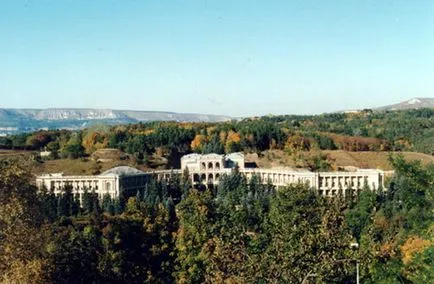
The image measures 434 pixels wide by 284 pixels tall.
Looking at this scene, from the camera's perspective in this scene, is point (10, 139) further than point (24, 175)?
Yes

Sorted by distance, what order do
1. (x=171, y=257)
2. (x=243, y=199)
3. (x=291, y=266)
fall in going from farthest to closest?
(x=243, y=199)
(x=171, y=257)
(x=291, y=266)

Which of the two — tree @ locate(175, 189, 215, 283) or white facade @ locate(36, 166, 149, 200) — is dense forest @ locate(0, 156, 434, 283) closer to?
tree @ locate(175, 189, 215, 283)

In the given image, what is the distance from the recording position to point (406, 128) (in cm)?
10181

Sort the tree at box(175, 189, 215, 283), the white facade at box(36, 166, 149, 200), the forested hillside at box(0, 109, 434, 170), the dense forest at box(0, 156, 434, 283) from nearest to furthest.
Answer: the dense forest at box(0, 156, 434, 283), the tree at box(175, 189, 215, 283), the white facade at box(36, 166, 149, 200), the forested hillside at box(0, 109, 434, 170)

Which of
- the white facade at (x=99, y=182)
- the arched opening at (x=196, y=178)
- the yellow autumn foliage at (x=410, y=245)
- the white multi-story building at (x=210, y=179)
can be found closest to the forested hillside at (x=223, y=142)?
the white multi-story building at (x=210, y=179)

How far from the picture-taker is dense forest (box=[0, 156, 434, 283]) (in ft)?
46.0

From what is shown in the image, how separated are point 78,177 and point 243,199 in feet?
70.4

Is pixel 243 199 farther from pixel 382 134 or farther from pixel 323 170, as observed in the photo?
pixel 382 134

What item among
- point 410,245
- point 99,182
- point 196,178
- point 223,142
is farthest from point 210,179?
point 410,245

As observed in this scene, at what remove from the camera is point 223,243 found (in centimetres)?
1495

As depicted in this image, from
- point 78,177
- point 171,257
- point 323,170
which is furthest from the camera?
point 323,170

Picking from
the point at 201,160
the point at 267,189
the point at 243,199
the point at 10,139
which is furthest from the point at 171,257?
the point at 10,139

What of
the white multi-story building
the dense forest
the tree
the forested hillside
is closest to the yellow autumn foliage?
the dense forest

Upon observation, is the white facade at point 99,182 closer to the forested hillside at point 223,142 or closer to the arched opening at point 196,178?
the arched opening at point 196,178
